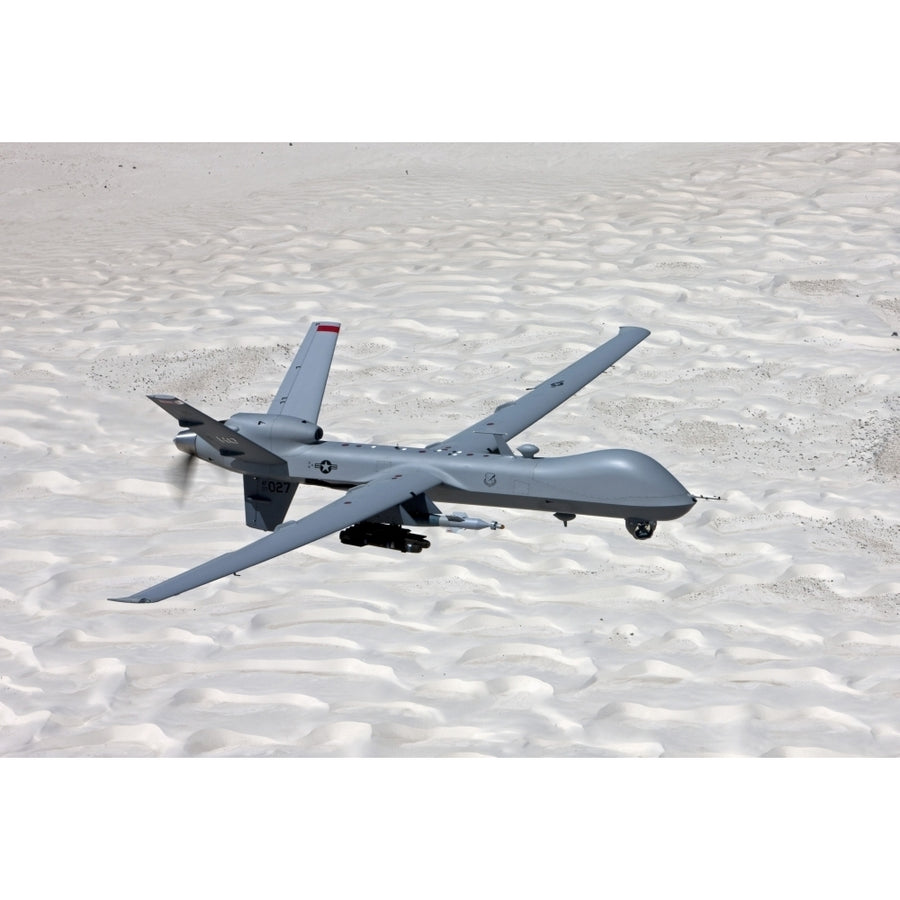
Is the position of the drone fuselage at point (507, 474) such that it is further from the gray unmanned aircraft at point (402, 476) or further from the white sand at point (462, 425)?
the white sand at point (462, 425)

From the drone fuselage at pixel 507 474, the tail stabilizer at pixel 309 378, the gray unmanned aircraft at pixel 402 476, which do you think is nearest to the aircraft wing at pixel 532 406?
the gray unmanned aircraft at pixel 402 476

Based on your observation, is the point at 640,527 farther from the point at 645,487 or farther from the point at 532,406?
the point at 532,406

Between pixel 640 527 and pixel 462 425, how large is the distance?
7140mm

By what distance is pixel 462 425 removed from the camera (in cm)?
2717

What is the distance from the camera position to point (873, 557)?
23.8 m

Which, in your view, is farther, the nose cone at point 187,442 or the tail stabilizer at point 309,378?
the tail stabilizer at point 309,378

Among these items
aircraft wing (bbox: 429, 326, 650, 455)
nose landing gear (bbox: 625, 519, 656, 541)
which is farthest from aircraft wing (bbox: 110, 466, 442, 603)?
nose landing gear (bbox: 625, 519, 656, 541)

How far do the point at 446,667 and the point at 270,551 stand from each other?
163 inches

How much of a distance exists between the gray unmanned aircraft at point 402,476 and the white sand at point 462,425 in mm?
2058

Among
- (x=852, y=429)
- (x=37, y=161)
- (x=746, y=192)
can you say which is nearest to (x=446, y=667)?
(x=852, y=429)

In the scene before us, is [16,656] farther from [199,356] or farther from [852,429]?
[852,429]

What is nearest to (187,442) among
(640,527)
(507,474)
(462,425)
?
(507,474)

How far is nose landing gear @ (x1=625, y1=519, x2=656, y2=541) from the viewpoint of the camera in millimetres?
20625

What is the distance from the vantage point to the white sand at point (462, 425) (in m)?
20.5
